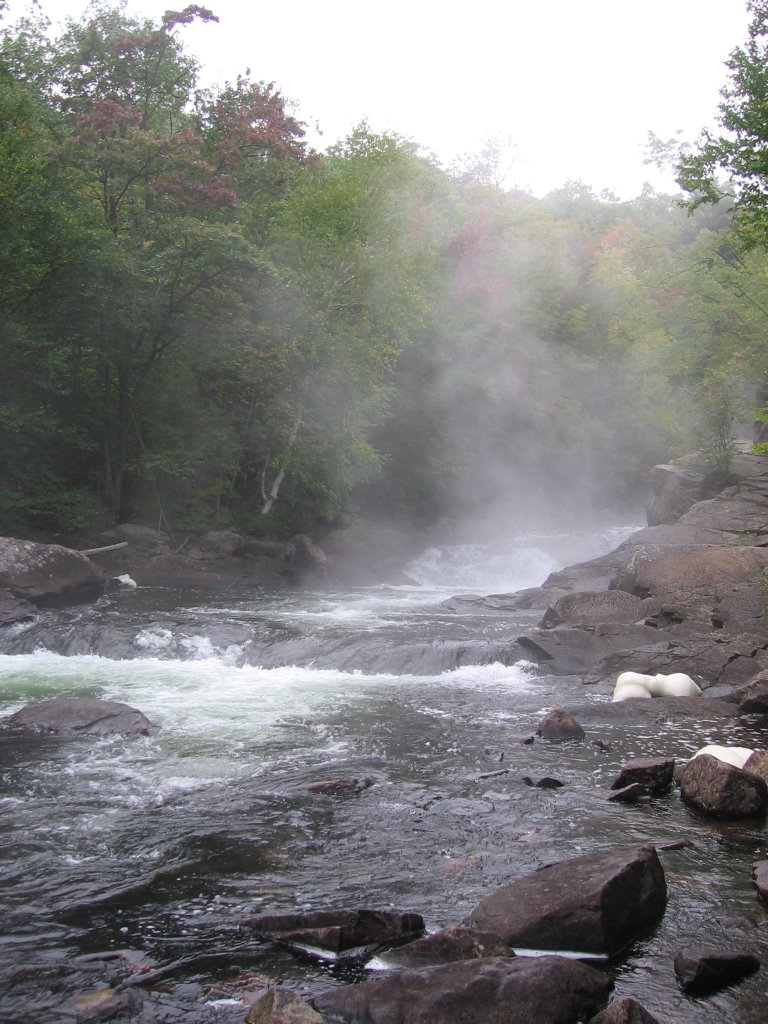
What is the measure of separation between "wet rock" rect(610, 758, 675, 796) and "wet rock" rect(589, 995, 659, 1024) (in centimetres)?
299

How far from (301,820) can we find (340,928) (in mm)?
1651

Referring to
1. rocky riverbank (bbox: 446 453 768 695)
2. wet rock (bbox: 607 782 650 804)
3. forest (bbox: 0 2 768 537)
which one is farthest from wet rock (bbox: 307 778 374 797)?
forest (bbox: 0 2 768 537)

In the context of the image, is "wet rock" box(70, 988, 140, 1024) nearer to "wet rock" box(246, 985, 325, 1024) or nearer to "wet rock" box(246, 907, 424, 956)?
"wet rock" box(246, 985, 325, 1024)

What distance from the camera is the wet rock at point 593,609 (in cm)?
1266

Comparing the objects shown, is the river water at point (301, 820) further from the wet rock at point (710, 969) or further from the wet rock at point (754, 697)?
the wet rock at point (754, 697)

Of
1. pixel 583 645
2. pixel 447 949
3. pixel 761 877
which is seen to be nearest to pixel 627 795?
pixel 761 877

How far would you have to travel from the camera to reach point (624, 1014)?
3.07m

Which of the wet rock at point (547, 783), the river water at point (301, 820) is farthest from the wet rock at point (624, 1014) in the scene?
the wet rock at point (547, 783)

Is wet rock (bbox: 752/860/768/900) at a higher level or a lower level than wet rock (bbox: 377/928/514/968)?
lower

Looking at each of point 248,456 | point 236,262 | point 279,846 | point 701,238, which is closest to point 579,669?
point 279,846

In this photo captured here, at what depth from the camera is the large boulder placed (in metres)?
13.8

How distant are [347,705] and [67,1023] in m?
5.82

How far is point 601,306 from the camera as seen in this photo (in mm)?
37156

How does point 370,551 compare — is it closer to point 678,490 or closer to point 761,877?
point 678,490
